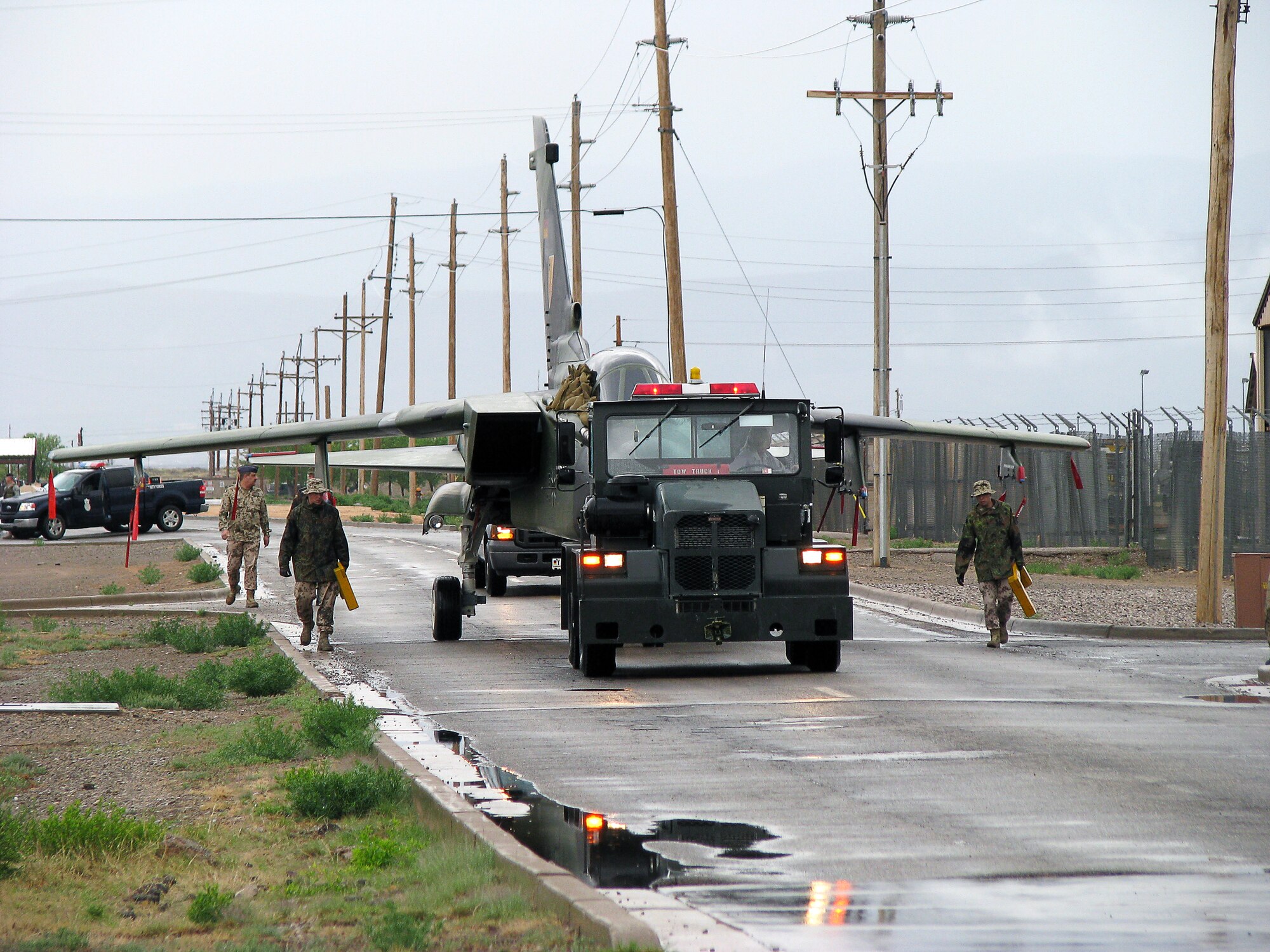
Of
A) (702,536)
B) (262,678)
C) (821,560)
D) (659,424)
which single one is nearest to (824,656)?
(821,560)

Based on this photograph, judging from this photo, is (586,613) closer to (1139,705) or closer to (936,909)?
(1139,705)

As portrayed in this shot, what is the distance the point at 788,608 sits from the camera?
14.3 metres

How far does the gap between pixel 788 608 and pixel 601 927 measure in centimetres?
908

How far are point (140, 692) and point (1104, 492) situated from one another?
89.8ft

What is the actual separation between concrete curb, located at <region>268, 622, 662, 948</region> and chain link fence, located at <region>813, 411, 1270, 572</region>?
16.2m

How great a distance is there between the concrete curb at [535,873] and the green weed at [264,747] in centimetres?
90

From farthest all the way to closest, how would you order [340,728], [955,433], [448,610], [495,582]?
[495,582] < [955,433] < [448,610] < [340,728]

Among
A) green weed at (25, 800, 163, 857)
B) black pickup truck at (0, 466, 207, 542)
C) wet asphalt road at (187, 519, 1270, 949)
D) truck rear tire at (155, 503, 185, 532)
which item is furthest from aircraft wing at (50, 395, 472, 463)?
truck rear tire at (155, 503, 185, 532)

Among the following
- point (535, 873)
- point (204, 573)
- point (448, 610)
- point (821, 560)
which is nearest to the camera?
point (535, 873)

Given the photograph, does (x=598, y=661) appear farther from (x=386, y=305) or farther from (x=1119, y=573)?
(x=386, y=305)

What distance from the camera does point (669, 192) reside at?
107 ft

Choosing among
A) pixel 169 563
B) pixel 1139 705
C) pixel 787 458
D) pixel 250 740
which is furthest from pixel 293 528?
pixel 169 563

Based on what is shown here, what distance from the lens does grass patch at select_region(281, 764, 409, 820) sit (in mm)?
8141

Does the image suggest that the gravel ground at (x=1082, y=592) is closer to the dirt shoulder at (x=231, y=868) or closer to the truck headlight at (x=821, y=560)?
the truck headlight at (x=821, y=560)
